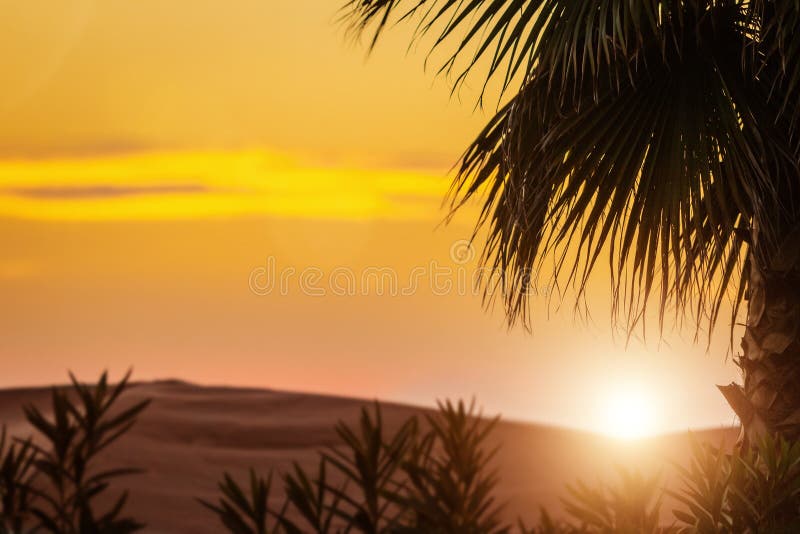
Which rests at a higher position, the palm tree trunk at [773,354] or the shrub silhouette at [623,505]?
the palm tree trunk at [773,354]

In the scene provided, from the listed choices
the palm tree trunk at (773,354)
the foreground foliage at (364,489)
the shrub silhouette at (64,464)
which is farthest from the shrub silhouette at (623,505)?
the palm tree trunk at (773,354)

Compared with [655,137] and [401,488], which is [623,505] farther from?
[655,137]

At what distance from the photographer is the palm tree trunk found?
4191 millimetres

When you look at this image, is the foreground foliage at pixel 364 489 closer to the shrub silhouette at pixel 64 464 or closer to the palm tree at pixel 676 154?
the shrub silhouette at pixel 64 464

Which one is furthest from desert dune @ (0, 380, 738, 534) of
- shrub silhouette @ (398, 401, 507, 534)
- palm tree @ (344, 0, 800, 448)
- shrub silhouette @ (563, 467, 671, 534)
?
shrub silhouette @ (398, 401, 507, 534)

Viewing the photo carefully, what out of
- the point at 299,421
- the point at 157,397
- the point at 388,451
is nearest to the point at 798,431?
the point at 388,451

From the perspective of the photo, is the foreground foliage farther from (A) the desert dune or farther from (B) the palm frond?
(A) the desert dune

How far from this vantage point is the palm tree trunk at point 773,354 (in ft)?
13.8

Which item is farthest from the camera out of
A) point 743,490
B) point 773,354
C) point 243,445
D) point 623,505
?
point 243,445

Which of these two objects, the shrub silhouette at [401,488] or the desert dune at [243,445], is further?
the desert dune at [243,445]

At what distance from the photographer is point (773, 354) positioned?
423cm

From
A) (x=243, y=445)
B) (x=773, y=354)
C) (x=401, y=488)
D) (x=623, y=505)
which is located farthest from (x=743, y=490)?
(x=243, y=445)

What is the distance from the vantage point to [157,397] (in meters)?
14.5

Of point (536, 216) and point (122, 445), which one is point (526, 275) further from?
point (122, 445)
